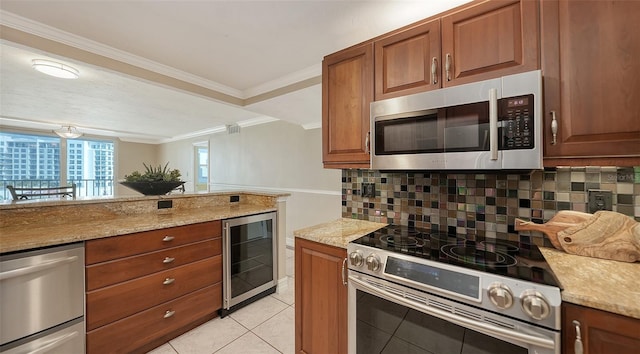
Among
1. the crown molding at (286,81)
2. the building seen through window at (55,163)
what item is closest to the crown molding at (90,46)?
the crown molding at (286,81)

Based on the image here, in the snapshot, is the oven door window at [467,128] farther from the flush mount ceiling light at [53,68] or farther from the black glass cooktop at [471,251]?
the flush mount ceiling light at [53,68]

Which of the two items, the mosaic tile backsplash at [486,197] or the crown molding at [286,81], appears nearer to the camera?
the mosaic tile backsplash at [486,197]

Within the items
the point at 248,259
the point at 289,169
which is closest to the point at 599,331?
the point at 248,259

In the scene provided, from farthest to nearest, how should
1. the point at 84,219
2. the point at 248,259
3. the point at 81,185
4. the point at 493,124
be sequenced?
1. the point at 81,185
2. the point at 248,259
3. the point at 84,219
4. the point at 493,124

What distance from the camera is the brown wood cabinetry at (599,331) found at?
0.73 metres

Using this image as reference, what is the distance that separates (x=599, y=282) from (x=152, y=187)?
3.00m

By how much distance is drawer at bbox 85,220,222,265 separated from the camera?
1.48 meters

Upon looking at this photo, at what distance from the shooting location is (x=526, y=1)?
43.1 inches

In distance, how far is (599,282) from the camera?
86 centimetres

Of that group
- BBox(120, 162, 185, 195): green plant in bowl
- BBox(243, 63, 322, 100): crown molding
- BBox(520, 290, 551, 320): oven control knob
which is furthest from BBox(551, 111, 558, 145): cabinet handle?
BBox(120, 162, 185, 195): green plant in bowl

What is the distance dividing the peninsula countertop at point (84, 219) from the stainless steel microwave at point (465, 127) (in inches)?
61.2

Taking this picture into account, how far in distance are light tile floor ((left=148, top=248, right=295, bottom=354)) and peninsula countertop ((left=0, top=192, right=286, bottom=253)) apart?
0.93 meters

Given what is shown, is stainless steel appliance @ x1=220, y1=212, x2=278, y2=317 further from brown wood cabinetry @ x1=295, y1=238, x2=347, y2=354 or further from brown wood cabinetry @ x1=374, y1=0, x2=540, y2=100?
brown wood cabinetry @ x1=374, y1=0, x2=540, y2=100

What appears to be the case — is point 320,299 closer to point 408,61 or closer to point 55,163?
point 408,61
